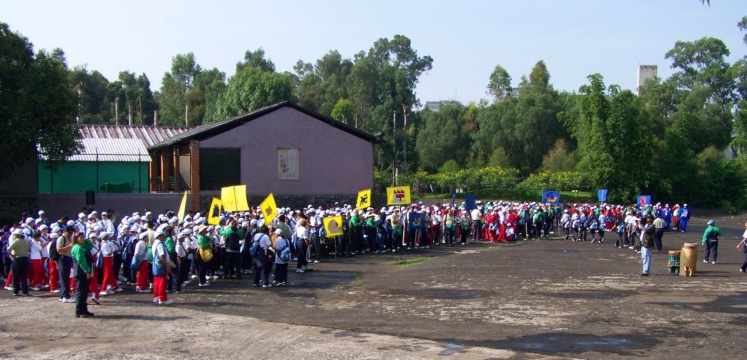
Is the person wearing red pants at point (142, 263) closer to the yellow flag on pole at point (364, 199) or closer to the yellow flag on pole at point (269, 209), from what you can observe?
the yellow flag on pole at point (269, 209)

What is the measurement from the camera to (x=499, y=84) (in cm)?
9156

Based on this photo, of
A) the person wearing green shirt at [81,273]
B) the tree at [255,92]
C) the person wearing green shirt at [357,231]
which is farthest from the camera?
the tree at [255,92]

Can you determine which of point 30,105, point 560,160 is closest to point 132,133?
point 30,105

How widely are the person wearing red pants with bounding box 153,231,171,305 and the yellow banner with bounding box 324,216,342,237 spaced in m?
9.95

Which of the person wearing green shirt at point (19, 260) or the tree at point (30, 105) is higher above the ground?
the tree at point (30, 105)

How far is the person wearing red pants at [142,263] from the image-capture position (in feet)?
57.5

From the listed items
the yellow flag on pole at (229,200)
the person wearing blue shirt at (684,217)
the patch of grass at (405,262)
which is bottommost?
the patch of grass at (405,262)

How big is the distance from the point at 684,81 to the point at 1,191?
3107 inches

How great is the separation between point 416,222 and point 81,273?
17818mm

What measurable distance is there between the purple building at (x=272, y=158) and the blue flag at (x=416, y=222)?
34.4ft

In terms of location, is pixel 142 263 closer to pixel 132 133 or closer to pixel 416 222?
pixel 416 222

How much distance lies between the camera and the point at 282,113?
129ft

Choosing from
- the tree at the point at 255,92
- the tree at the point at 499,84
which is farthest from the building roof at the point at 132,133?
the tree at the point at 499,84

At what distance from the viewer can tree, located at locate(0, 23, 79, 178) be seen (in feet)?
97.0
